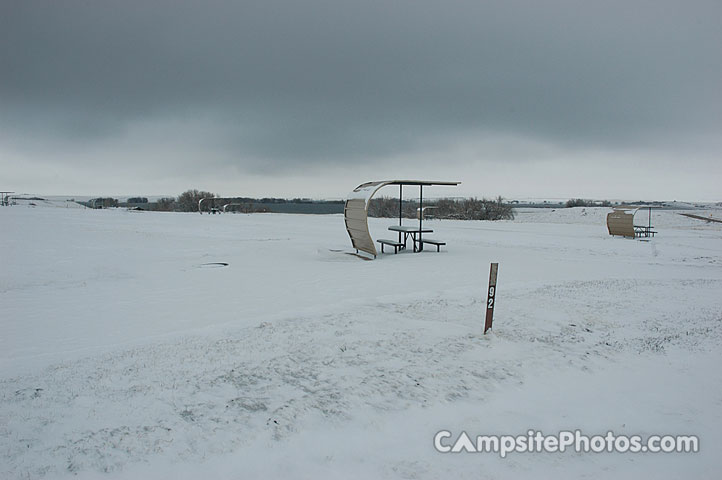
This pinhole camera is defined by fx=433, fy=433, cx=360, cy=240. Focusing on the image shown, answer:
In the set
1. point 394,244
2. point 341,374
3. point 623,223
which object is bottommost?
point 341,374

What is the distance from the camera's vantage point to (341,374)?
4.43 meters

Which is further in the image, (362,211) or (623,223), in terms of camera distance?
(623,223)

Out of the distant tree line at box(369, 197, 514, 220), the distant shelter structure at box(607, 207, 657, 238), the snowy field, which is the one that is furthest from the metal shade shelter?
the distant tree line at box(369, 197, 514, 220)

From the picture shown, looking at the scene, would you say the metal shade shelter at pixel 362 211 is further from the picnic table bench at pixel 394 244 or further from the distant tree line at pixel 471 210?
the distant tree line at pixel 471 210

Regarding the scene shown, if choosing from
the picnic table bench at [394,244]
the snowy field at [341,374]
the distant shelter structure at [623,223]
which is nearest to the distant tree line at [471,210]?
the distant shelter structure at [623,223]

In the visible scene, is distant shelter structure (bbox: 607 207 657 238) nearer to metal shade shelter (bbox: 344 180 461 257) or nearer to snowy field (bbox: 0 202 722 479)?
metal shade shelter (bbox: 344 180 461 257)

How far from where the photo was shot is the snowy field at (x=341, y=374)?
122 inches

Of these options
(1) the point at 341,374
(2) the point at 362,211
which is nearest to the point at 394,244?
(2) the point at 362,211

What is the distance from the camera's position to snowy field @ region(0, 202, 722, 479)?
122 inches

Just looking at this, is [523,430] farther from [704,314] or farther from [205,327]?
[704,314]

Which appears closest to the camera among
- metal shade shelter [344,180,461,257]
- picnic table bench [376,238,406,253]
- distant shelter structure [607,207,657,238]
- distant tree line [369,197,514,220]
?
metal shade shelter [344,180,461,257]

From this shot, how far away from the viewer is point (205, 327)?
594 centimetres

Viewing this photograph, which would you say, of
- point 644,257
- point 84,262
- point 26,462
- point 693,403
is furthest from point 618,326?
point 84,262

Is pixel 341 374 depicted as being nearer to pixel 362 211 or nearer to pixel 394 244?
pixel 362 211
